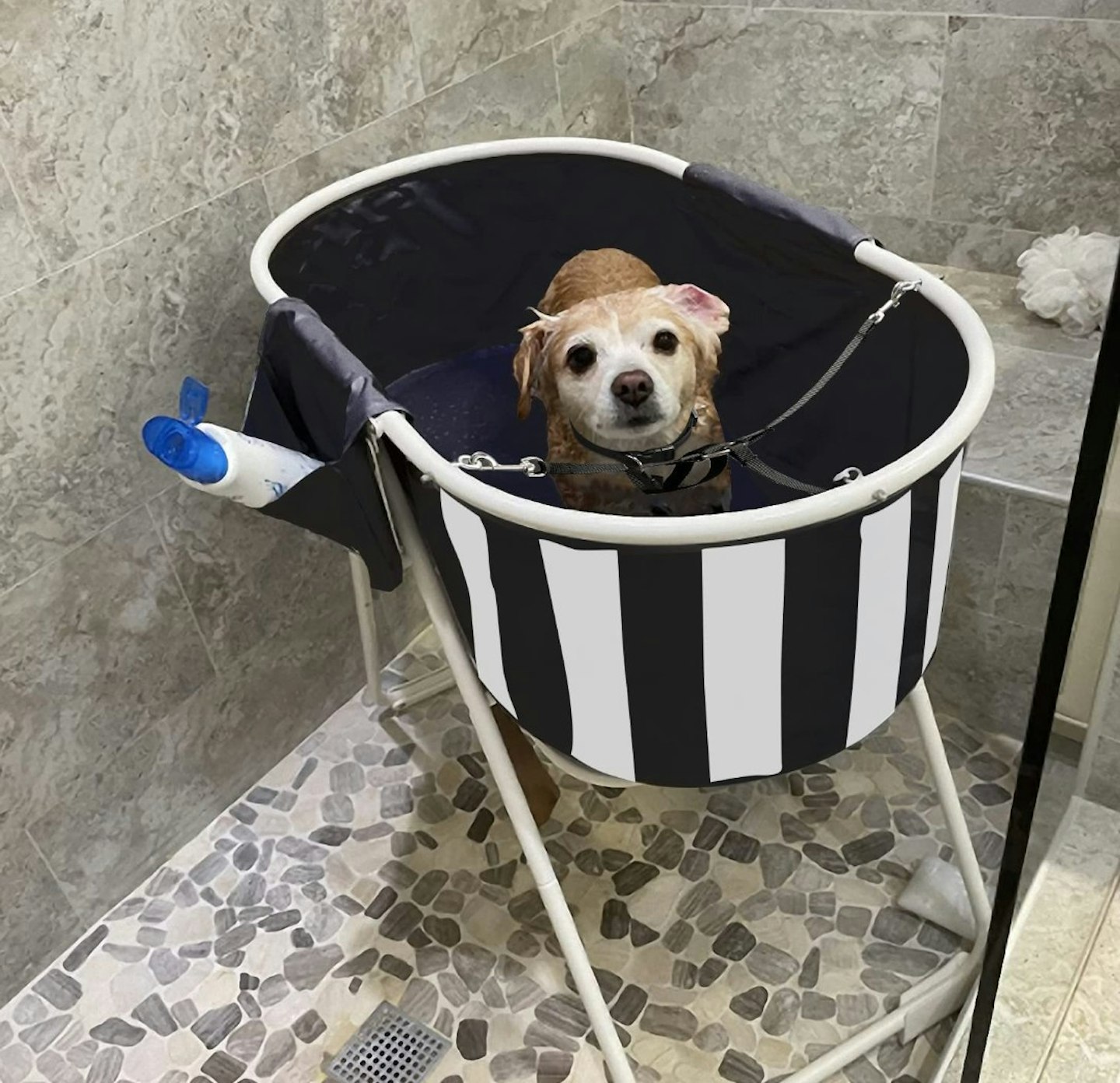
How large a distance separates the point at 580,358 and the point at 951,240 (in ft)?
3.46

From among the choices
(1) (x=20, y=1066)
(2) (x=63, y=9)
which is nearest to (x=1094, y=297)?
(2) (x=63, y=9)

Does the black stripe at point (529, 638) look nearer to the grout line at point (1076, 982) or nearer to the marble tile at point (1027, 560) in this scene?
the grout line at point (1076, 982)

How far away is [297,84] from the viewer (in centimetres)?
152

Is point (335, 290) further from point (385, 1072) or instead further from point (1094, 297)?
point (1094, 297)

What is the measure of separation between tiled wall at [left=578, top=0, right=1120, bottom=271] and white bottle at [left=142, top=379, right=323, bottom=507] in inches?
43.2

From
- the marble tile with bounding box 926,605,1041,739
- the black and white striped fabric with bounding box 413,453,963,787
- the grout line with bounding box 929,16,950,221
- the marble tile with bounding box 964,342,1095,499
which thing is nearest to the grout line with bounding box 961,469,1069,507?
the marble tile with bounding box 964,342,1095,499

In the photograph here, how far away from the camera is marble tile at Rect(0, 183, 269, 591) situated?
4.39 feet

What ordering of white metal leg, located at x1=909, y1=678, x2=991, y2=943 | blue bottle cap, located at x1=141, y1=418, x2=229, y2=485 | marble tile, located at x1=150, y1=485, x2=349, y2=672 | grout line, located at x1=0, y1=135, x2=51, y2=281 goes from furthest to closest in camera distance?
1. marble tile, located at x1=150, y1=485, x2=349, y2=672
2. white metal leg, located at x1=909, y1=678, x2=991, y2=943
3. grout line, located at x1=0, y1=135, x2=51, y2=281
4. blue bottle cap, located at x1=141, y1=418, x2=229, y2=485

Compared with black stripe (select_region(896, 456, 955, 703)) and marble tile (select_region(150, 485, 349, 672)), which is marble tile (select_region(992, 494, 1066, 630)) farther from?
marble tile (select_region(150, 485, 349, 672))

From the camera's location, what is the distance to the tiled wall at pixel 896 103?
1.75 metres

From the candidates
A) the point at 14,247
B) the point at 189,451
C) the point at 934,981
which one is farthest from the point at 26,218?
the point at 934,981

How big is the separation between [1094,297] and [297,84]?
1.26 m

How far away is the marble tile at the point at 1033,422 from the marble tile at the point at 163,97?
103 centimetres

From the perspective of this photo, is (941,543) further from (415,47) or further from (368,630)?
(415,47)
